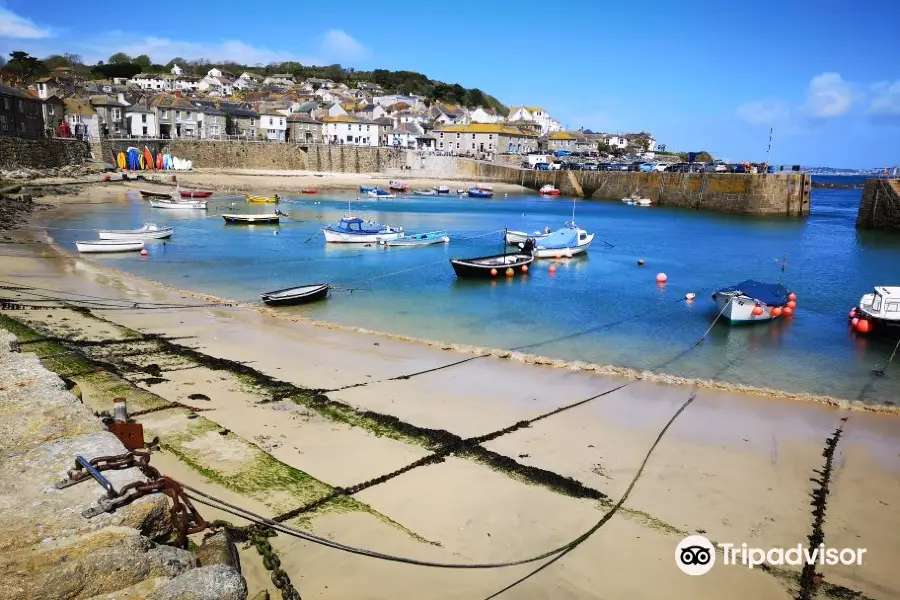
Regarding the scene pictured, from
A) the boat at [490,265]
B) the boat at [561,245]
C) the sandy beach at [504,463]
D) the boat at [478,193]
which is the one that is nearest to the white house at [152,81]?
the boat at [478,193]

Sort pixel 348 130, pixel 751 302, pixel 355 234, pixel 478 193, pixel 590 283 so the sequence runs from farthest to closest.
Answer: pixel 348 130 → pixel 478 193 → pixel 355 234 → pixel 590 283 → pixel 751 302

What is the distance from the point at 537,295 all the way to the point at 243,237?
1891cm

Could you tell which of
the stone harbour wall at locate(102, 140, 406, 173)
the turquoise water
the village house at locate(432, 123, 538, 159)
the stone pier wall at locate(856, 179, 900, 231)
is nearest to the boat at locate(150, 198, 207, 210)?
the turquoise water

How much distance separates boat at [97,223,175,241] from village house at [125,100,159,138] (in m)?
49.1

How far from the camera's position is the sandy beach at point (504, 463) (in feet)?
19.2

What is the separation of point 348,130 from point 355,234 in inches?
2363

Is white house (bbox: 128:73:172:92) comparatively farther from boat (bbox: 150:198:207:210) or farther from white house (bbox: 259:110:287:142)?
boat (bbox: 150:198:207:210)

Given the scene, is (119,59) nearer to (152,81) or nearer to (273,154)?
(152,81)

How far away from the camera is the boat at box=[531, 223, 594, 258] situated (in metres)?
30.4

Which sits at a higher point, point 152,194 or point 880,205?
point 880,205

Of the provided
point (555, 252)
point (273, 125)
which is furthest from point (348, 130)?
point (555, 252)

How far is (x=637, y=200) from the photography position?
6656 centimetres

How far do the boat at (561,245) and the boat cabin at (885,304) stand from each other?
14.6m

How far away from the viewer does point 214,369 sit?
11078mm
